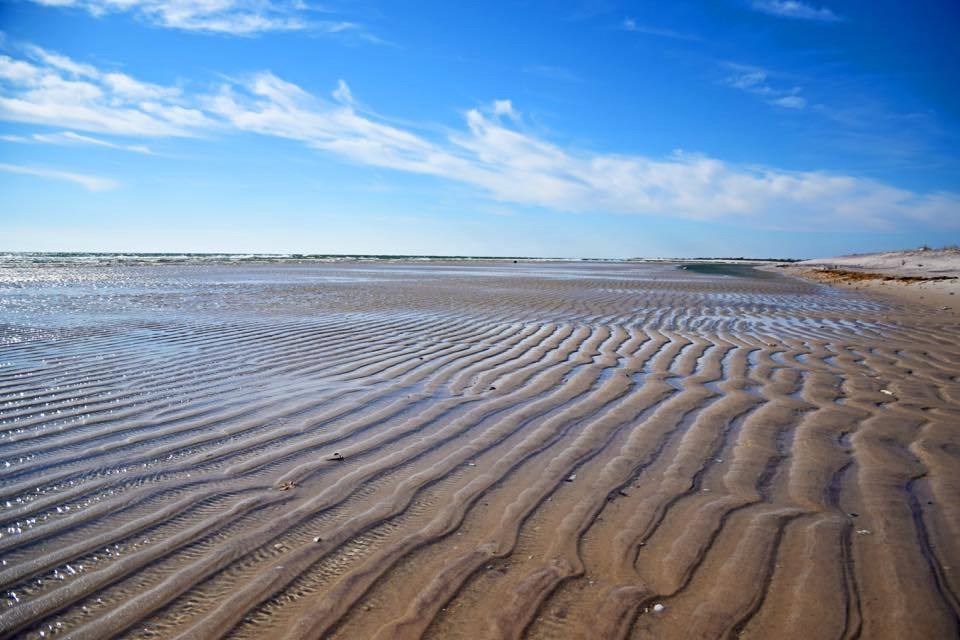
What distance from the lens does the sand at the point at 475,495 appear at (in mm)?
2104

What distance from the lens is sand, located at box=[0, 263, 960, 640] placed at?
210 centimetres

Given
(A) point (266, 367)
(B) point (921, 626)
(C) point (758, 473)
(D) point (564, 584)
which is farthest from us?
(A) point (266, 367)

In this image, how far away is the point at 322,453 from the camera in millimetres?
3625

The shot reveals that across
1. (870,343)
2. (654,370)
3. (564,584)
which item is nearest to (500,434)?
(564,584)

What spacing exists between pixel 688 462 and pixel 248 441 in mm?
2702

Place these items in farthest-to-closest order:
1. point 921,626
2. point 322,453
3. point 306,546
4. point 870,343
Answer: point 870,343 → point 322,453 → point 306,546 → point 921,626

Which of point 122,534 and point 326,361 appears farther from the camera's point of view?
point 326,361

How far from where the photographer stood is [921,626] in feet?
6.68

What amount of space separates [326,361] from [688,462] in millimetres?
4157

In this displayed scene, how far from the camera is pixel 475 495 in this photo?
305cm

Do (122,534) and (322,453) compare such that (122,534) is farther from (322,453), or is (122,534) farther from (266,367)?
(266,367)

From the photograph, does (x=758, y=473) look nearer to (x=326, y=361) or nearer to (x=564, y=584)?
(x=564, y=584)

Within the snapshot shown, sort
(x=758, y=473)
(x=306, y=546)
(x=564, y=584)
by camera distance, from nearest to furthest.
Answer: (x=564, y=584) < (x=306, y=546) < (x=758, y=473)

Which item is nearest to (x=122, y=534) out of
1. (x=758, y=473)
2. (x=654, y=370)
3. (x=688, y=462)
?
(x=688, y=462)
